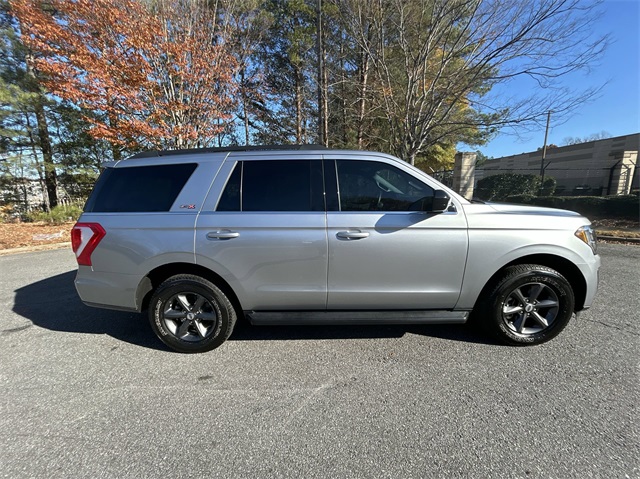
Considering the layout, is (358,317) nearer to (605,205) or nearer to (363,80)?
(363,80)

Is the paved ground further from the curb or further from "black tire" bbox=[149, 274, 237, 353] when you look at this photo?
the curb

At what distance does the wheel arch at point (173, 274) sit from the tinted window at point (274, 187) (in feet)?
2.15

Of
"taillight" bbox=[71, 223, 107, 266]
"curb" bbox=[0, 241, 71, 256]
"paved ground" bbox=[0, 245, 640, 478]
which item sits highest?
"taillight" bbox=[71, 223, 107, 266]

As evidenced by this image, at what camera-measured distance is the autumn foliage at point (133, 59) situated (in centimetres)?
944

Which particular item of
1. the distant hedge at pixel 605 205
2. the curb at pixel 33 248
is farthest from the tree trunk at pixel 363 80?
the curb at pixel 33 248

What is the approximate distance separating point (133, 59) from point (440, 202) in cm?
1161

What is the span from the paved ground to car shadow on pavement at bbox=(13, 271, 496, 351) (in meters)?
0.03

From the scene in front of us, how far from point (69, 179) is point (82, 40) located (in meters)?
8.29

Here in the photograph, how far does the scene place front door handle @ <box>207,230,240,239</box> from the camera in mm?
2789

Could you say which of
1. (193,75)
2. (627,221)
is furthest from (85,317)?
(627,221)

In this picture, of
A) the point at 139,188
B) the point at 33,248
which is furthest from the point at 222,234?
the point at 33,248

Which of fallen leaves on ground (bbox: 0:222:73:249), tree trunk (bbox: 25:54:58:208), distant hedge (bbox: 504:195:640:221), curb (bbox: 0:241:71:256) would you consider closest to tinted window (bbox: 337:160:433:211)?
curb (bbox: 0:241:71:256)

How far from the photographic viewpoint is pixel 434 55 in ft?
31.9

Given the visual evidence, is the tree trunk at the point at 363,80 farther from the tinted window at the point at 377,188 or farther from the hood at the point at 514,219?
the hood at the point at 514,219
